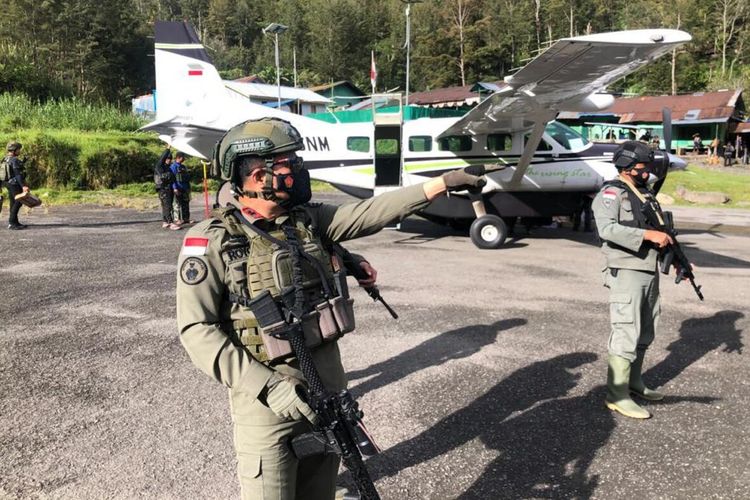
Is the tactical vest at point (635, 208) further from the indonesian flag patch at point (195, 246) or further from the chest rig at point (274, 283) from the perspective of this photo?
the indonesian flag patch at point (195, 246)

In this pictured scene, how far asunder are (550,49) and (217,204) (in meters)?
6.21

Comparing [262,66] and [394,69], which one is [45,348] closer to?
[394,69]

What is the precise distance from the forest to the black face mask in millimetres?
20842

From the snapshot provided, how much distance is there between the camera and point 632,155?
3.97 m

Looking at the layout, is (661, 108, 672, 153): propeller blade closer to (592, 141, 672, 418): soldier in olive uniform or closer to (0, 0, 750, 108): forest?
(592, 141, 672, 418): soldier in olive uniform

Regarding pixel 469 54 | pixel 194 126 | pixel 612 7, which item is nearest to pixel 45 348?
pixel 194 126

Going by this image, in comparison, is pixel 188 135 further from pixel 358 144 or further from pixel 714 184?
pixel 714 184

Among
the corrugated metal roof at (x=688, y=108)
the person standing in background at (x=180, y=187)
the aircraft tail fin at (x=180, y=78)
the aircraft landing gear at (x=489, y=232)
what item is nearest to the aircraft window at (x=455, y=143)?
the aircraft landing gear at (x=489, y=232)

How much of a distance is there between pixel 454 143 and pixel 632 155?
7.48 meters

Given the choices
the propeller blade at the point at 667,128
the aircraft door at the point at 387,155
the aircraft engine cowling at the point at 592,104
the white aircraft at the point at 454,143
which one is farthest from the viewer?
the aircraft door at the point at 387,155

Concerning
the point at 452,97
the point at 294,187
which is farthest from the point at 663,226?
the point at 452,97

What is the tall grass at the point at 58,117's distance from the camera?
20.7 metres

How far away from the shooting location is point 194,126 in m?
11.7

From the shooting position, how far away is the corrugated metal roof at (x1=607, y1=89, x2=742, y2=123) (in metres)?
34.4
